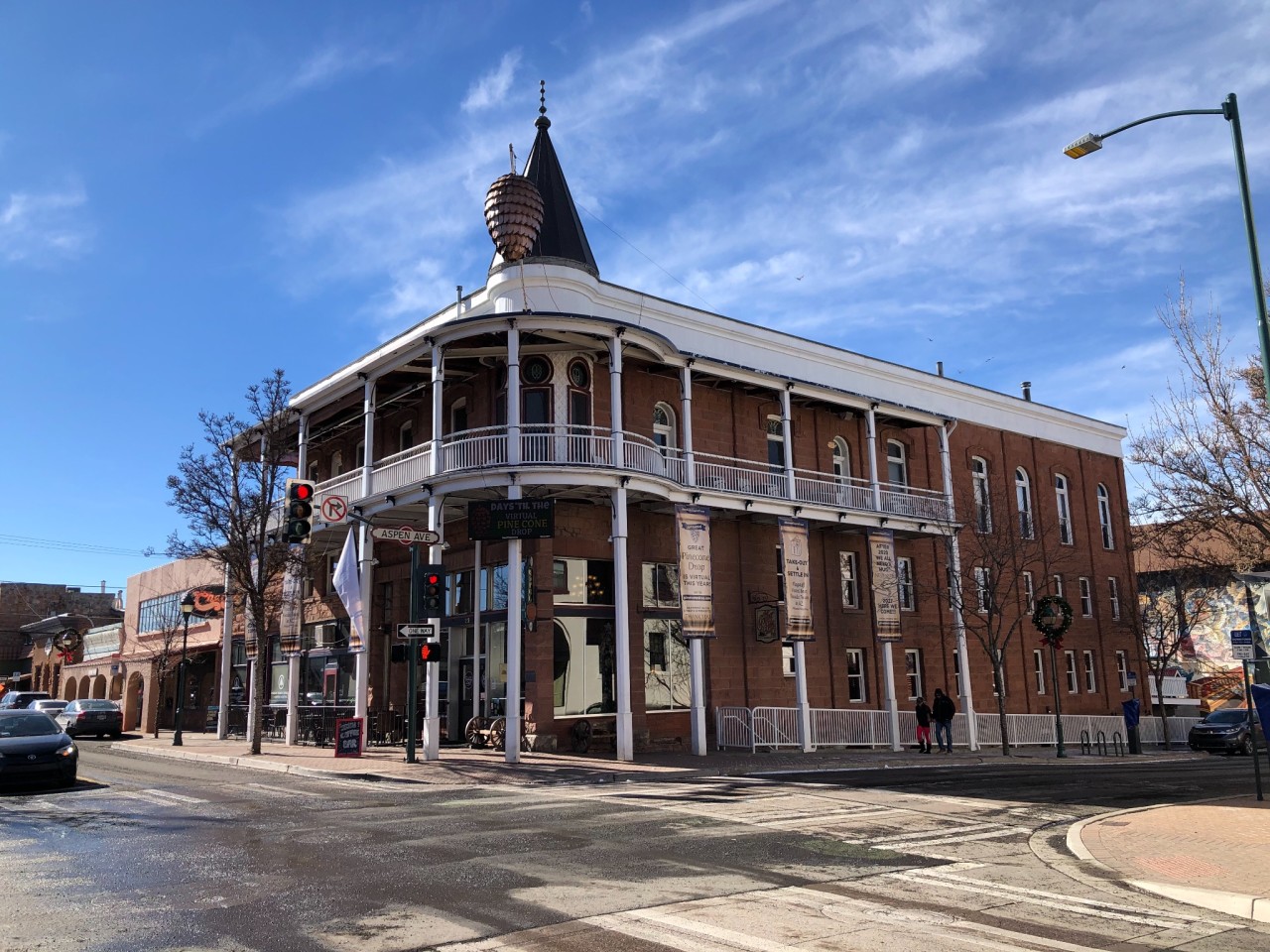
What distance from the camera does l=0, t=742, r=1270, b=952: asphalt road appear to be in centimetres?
688

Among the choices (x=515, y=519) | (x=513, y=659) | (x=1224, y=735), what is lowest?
(x=1224, y=735)

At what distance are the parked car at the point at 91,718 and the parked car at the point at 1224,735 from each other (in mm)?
36196

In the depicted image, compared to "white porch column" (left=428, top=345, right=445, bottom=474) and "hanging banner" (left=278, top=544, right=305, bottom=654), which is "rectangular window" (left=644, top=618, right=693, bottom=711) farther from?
"hanging banner" (left=278, top=544, right=305, bottom=654)

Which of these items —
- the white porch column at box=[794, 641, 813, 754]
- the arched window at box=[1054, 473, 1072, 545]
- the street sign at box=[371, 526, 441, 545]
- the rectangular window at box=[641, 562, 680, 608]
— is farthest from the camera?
the arched window at box=[1054, 473, 1072, 545]

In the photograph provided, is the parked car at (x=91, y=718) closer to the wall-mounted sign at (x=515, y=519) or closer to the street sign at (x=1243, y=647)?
the wall-mounted sign at (x=515, y=519)

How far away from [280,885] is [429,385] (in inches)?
794

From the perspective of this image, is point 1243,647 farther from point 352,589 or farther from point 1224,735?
point 1224,735

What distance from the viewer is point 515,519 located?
21.1m

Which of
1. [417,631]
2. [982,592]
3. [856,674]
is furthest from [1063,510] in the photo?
[417,631]

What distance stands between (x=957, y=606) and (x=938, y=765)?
706cm

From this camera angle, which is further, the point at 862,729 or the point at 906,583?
the point at 906,583

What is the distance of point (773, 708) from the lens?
25.3 metres

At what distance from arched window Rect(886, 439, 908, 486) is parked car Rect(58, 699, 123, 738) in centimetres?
2732

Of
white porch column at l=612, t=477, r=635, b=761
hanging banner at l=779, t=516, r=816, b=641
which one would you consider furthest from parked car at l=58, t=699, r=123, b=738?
hanging banner at l=779, t=516, r=816, b=641
